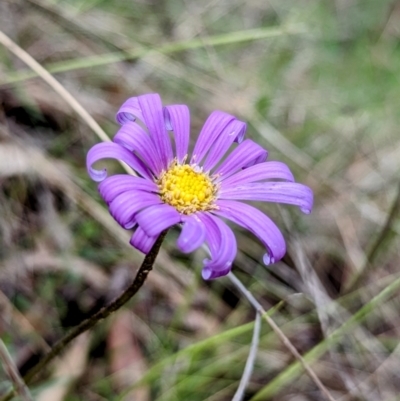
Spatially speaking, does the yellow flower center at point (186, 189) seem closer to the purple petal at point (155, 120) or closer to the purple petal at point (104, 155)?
the purple petal at point (155, 120)

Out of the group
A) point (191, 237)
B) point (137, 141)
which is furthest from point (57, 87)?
point (191, 237)

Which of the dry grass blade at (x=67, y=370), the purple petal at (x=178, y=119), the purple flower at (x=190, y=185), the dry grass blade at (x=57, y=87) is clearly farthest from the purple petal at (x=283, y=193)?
the dry grass blade at (x=67, y=370)

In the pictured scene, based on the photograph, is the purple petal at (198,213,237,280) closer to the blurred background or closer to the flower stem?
the flower stem

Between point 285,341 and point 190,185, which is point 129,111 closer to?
point 190,185

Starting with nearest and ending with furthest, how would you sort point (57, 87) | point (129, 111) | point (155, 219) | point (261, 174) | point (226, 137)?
point (155, 219), point (129, 111), point (261, 174), point (226, 137), point (57, 87)

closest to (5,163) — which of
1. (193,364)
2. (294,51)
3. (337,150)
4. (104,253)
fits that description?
(104,253)

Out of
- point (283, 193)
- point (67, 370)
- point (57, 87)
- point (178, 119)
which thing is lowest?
point (67, 370)

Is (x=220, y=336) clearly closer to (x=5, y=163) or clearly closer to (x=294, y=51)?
(x=5, y=163)
